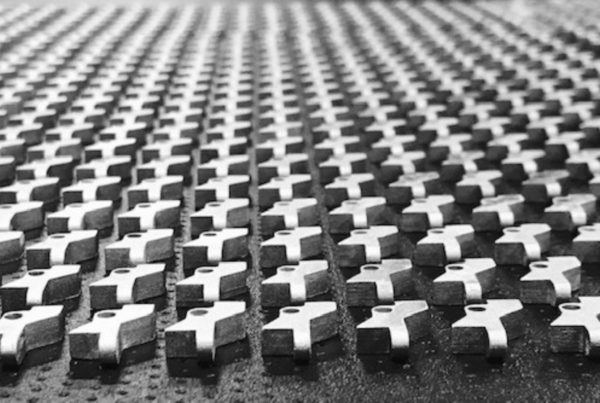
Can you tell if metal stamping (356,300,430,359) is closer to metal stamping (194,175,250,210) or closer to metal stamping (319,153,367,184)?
metal stamping (194,175,250,210)

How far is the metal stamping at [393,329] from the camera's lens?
1.83m

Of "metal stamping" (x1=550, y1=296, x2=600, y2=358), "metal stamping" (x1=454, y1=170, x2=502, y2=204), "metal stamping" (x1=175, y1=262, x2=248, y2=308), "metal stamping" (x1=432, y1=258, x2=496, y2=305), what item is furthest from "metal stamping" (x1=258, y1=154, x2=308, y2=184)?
"metal stamping" (x1=550, y1=296, x2=600, y2=358)

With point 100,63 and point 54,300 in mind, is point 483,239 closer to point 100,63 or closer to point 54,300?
point 54,300

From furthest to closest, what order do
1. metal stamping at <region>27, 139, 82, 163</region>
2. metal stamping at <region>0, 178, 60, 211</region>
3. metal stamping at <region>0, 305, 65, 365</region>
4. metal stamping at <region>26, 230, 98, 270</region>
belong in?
metal stamping at <region>27, 139, 82, 163</region>
metal stamping at <region>0, 178, 60, 211</region>
metal stamping at <region>26, 230, 98, 270</region>
metal stamping at <region>0, 305, 65, 365</region>

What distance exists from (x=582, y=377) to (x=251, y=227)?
1.08 meters

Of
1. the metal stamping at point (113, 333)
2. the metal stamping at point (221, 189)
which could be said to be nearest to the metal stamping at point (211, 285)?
the metal stamping at point (113, 333)

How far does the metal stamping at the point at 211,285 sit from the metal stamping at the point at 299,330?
0.19 metres

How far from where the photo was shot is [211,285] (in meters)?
2.06

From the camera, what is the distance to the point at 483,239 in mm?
2469

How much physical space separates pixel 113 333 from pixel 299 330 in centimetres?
37

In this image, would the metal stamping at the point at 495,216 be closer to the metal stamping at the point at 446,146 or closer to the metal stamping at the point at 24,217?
the metal stamping at the point at 446,146

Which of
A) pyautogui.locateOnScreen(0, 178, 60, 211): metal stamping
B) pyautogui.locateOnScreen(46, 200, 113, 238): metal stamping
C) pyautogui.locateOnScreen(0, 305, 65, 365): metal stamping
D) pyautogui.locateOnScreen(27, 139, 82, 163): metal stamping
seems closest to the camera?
pyautogui.locateOnScreen(0, 305, 65, 365): metal stamping

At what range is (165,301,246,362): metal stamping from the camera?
1.82 m

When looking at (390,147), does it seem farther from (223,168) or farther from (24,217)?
(24,217)
